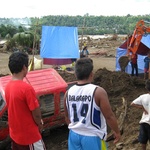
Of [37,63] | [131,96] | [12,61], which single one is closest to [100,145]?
[12,61]

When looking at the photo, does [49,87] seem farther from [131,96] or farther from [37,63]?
[37,63]

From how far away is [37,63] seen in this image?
13797 millimetres

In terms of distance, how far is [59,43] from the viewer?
13.7m

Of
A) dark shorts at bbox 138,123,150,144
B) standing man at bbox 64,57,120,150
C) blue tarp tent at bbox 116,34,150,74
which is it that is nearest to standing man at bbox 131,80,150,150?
dark shorts at bbox 138,123,150,144

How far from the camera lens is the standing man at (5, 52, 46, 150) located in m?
2.87

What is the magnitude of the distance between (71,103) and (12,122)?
2.40 feet

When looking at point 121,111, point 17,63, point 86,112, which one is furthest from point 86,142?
point 121,111

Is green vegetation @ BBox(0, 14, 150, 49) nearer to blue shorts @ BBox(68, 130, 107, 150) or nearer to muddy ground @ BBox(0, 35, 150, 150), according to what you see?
muddy ground @ BBox(0, 35, 150, 150)

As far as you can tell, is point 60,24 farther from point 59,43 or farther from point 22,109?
point 22,109

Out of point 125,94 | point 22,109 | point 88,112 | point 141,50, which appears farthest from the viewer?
point 141,50

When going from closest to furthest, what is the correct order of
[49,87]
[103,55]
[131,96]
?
1. [49,87]
2. [131,96]
3. [103,55]

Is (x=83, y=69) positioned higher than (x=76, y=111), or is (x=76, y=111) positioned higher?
(x=83, y=69)

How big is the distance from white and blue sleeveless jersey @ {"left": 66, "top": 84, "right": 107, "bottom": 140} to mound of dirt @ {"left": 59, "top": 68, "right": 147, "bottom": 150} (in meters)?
2.59

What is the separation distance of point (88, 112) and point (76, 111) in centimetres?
15
